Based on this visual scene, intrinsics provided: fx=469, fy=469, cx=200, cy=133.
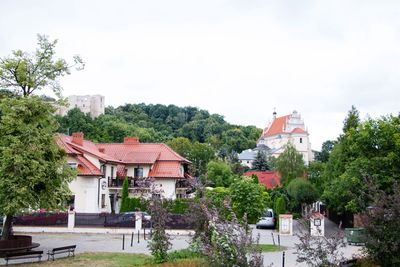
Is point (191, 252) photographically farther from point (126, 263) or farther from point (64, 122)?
point (64, 122)

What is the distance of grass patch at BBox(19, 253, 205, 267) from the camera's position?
1773 cm

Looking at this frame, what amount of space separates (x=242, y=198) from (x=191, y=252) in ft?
25.2

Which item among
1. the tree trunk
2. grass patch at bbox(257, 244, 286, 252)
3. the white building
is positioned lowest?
grass patch at bbox(257, 244, 286, 252)

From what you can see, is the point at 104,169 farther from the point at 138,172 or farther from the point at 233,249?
the point at 233,249

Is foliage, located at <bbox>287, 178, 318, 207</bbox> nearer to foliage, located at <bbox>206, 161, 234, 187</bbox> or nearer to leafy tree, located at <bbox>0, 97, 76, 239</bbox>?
foliage, located at <bbox>206, 161, 234, 187</bbox>

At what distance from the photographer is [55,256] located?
22.0 m

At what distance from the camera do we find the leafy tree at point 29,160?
2222cm

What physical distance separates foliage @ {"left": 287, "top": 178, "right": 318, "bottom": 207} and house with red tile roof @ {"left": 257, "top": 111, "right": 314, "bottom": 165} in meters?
47.6

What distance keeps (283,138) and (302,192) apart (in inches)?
2503

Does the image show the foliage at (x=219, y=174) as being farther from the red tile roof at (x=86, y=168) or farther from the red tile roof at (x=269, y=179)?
the red tile roof at (x=86, y=168)

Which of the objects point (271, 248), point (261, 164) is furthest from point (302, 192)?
point (261, 164)

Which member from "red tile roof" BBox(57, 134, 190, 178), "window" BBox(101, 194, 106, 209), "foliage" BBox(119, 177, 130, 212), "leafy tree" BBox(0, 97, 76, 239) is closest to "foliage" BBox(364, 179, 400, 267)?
"leafy tree" BBox(0, 97, 76, 239)

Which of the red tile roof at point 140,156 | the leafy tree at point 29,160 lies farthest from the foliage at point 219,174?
the leafy tree at point 29,160

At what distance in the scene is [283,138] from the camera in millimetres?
107875
